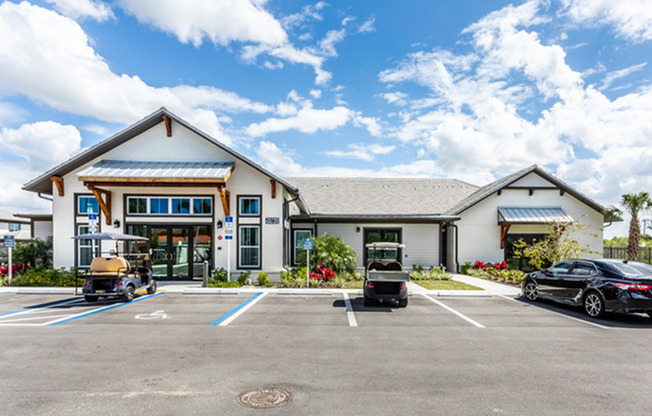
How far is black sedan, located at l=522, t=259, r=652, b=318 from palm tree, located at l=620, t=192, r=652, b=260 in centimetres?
1148

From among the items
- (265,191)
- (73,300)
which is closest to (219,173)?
(265,191)

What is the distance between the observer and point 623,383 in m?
5.19

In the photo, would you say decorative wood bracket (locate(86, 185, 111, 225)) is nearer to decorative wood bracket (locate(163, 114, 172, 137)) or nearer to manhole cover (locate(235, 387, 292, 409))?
decorative wood bracket (locate(163, 114, 172, 137))

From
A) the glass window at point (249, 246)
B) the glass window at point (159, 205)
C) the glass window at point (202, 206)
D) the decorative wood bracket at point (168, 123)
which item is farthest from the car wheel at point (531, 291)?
the decorative wood bracket at point (168, 123)

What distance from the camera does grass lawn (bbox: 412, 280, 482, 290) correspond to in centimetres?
1427

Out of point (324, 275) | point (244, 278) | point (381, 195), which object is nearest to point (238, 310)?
point (244, 278)

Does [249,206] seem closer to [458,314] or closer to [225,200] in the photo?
[225,200]

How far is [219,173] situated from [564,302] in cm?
1310

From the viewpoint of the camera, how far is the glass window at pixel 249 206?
16000mm

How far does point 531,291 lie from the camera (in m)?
12.0


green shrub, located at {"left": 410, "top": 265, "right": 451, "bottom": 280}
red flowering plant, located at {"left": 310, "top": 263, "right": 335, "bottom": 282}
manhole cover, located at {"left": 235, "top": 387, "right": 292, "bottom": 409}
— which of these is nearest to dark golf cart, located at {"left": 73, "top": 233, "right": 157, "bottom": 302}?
red flowering plant, located at {"left": 310, "top": 263, "right": 335, "bottom": 282}

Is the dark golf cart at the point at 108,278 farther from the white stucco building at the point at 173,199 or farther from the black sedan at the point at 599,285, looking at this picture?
the black sedan at the point at 599,285

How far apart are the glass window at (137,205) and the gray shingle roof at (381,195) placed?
854 cm

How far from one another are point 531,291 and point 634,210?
12025mm
